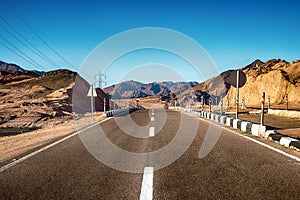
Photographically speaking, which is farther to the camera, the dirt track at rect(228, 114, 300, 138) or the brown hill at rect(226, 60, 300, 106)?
the brown hill at rect(226, 60, 300, 106)

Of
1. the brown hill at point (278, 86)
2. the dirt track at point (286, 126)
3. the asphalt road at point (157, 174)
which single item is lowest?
the asphalt road at point (157, 174)

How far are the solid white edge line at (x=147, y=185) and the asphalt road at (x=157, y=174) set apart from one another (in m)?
0.05

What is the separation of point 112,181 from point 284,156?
4.31 meters

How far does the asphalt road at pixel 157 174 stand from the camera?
3.96 meters

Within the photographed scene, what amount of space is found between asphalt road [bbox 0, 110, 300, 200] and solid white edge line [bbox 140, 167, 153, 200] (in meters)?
0.05

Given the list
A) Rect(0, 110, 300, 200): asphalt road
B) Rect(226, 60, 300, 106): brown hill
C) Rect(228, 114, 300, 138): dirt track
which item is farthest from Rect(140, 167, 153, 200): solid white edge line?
Rect(226, 60, 300, 106): brown hill

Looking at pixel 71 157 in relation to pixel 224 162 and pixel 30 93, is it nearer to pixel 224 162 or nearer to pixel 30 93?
pixel 224 162

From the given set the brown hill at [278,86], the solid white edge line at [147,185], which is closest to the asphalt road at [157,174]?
the solid white edge line at [147,185]

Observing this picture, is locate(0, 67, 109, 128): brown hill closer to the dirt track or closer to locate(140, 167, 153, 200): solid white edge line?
the dirt track

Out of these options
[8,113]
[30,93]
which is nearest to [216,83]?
[30,93]

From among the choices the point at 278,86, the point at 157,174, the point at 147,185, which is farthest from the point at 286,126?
the point at 278,86

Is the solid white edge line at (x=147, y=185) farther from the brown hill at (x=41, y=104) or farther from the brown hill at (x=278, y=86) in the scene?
the brown hill at (x=278, y=86)

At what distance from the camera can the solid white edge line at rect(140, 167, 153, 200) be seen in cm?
381

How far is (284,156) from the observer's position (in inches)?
254
